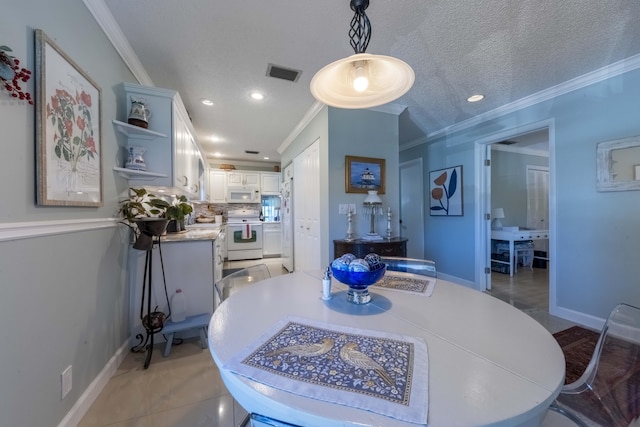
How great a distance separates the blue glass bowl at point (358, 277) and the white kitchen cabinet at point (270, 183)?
17.2 feet

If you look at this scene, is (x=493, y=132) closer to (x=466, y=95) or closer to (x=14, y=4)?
(x=466, y=95)

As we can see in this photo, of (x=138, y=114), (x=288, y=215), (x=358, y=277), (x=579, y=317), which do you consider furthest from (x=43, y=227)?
(x=579, y=317)

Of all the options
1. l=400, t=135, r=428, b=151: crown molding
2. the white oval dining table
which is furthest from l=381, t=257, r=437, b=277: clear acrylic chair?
l=400, t=135, r=428, b=151: crown molding

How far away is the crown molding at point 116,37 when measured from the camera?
1512 millimetres

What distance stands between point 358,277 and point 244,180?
5331 mm

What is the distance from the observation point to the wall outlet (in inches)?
47.8

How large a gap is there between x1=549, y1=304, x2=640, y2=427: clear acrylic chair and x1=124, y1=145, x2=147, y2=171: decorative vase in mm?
2692

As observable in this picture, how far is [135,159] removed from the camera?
1917mm

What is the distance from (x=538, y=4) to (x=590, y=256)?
2292 millimetres

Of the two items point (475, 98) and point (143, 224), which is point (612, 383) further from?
point (475, 98)

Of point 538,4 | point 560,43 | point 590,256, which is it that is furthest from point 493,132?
point 538,4

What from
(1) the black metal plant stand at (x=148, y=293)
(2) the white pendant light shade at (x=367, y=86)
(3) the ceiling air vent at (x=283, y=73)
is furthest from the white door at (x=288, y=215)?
(2) the white pendant light shade at (x=367, y=86)

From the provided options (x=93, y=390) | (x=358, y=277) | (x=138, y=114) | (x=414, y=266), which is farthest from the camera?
(x=138, y=114)

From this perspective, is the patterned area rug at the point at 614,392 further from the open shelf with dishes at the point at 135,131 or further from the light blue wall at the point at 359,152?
the open shelf with dishes at the point at 135,131
